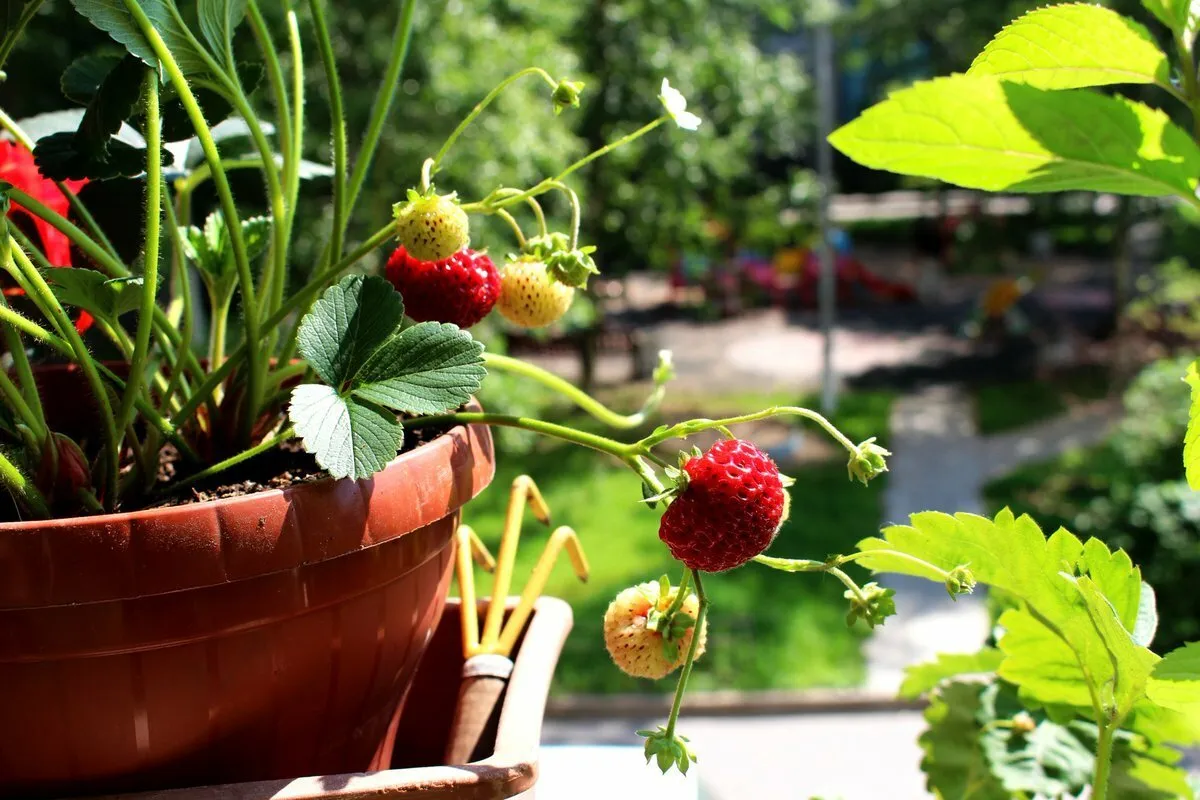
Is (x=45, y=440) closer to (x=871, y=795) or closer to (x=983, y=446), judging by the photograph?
(x=871, y=795)

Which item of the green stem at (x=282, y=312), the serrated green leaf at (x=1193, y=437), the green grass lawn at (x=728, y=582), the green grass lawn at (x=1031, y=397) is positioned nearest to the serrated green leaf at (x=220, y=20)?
the green stem at (x=282, y=312)

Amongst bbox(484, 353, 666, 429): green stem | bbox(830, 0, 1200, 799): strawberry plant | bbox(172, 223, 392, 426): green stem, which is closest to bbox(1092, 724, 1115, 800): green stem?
bbox(830, 0, 1200, 799): strawberry plant

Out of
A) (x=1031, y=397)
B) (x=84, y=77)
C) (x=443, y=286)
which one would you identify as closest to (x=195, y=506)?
(x=443, y=286)

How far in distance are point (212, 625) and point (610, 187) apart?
18.4 feet

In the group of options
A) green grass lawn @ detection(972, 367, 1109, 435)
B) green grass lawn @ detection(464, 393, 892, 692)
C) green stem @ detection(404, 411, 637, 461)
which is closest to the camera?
green stem @ detection(404, 411, 637, 461)

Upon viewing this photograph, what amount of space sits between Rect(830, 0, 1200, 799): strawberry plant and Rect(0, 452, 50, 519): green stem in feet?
1.00

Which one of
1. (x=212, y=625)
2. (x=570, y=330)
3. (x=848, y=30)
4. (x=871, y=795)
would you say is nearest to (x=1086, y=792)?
(x=212, y=625)

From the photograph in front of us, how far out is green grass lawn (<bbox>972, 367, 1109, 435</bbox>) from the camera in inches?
230

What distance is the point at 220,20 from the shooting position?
0.49 metres

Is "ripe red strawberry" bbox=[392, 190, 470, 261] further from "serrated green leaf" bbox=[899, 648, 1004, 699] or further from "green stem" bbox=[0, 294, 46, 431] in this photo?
"serrated green leaf" bbox=[899, 648, 1004, 699]

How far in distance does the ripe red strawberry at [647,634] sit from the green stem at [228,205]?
7.3 inches

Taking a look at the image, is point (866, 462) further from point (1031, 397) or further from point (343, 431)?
point (1031, 397)

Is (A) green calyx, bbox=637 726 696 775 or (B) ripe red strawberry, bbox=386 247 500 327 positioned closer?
(A) green calyx, bbox=637 726 696 775

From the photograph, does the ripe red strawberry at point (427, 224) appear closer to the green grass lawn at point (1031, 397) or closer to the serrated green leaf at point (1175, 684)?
the serrated green leaf at point (1175, 684)
